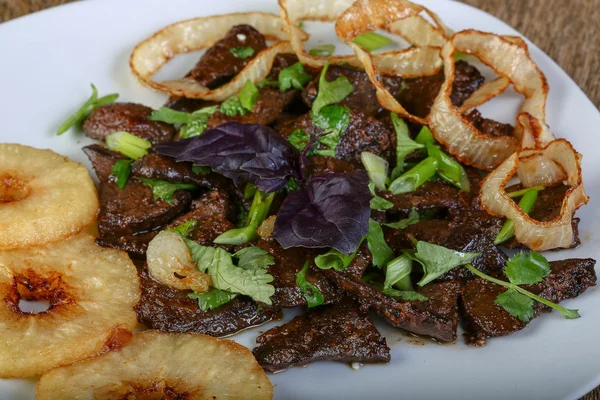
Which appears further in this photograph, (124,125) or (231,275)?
(124,125)

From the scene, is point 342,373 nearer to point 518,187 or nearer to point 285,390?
point 285,390

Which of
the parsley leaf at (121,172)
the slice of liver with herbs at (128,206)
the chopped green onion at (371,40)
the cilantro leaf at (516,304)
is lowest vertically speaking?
the slice of liver with herbs at (128,206)

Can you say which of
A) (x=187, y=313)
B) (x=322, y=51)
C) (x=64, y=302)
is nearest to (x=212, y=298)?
(x=187, y=313)

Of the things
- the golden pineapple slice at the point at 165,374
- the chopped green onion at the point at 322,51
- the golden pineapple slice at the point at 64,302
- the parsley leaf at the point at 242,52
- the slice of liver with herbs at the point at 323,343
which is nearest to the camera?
the golden pineapple slice at the point at 165,374

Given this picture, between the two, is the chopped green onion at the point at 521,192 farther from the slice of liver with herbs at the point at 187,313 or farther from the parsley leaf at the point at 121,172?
the parsley leaf at the point at 121,172

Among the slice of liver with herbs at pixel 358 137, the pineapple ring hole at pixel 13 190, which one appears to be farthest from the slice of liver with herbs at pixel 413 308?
the pineapple ring hole at pixel 13 190

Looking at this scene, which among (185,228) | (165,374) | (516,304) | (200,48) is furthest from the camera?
(200,48)

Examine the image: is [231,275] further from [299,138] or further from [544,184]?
[544,184]

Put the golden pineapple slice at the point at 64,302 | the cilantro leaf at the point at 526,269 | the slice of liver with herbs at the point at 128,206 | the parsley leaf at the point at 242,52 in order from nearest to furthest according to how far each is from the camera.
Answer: the golden pineapple slice at the point at 64,302, the cilantro leaf at the point at 526,269, the slice of liver with herbs at the point at 128,206, the parsley leaf at the point at 242,52

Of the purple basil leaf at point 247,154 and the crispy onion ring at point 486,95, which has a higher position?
the crispy onion ring at point 486,95
